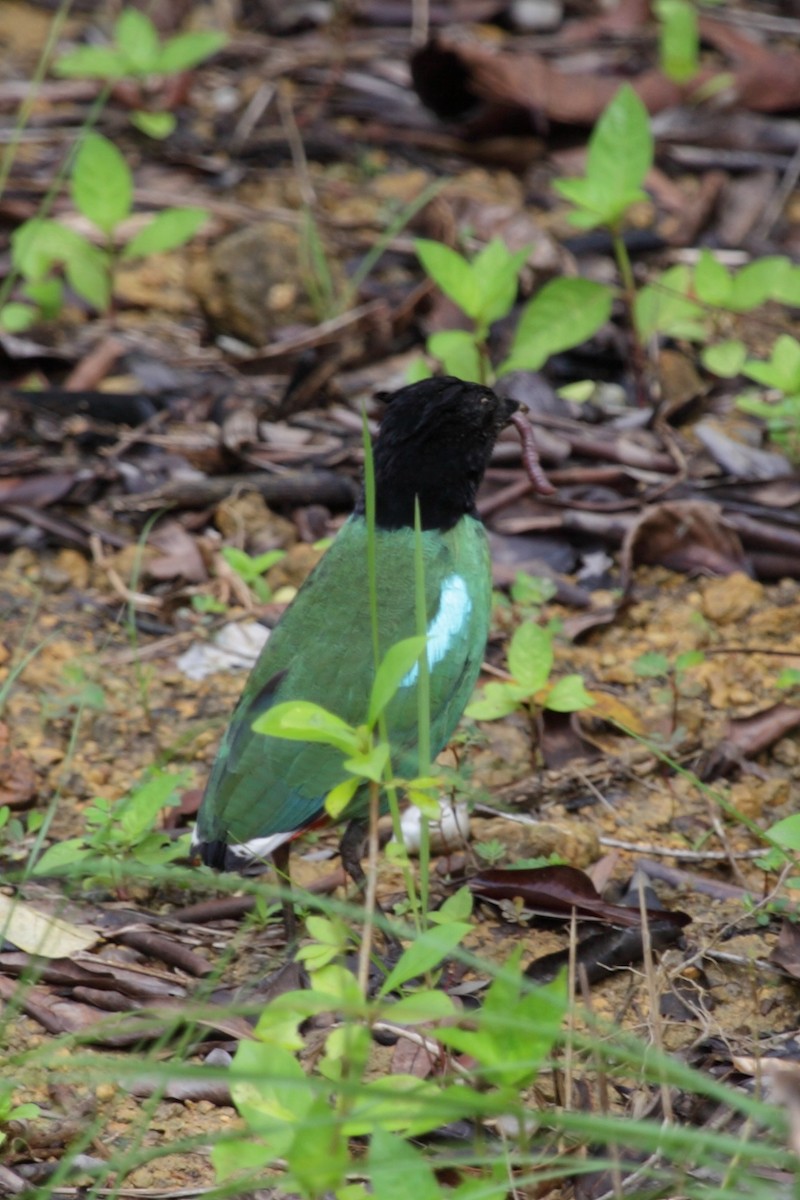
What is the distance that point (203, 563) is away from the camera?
5191mm

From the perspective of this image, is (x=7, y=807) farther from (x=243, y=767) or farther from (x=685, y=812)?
(x=685, y=812)

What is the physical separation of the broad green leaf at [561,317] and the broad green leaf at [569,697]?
1577mm

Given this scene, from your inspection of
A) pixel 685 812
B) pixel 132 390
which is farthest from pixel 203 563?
pixel 685 812

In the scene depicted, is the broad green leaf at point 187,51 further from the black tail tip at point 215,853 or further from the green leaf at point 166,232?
the black tail tip at point 215,853

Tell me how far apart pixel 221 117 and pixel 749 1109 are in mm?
6223

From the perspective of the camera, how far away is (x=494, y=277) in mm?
5098

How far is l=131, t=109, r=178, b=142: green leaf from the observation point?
7.06 m

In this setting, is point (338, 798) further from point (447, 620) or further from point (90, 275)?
point (90, 275)

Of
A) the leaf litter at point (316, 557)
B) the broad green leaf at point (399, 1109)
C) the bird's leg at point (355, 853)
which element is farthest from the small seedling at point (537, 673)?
the broad green leaf at point (399, 1109)

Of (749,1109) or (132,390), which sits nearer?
(749,1109)

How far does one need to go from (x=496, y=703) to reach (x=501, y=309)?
5.24ft

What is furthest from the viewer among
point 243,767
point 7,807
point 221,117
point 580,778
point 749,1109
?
point 221,117

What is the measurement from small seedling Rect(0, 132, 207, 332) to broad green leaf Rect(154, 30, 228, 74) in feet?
2.50

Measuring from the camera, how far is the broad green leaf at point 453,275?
508 centimetres
